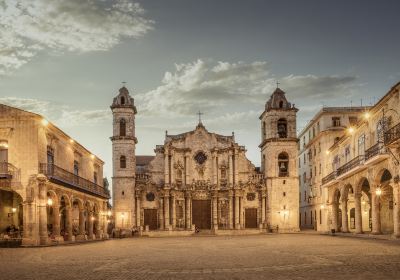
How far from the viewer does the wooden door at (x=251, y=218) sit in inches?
2339

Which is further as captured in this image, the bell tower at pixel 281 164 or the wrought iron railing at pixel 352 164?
the bell tower at pixel 281 164

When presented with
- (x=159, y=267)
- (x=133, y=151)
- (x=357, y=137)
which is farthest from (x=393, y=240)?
(x=133, y=151)

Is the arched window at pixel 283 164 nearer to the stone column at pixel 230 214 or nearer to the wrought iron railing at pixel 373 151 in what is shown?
the stone column at pixel 230 214

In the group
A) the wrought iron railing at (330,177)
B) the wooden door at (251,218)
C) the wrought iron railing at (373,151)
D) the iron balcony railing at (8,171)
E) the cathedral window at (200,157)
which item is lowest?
the wooden door at (251,218)

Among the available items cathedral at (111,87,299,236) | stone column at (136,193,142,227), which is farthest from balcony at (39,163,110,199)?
cathedral at (111,87,299,236)

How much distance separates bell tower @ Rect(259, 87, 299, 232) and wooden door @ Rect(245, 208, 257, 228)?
1.80 meters

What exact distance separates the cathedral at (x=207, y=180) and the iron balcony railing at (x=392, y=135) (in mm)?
28157

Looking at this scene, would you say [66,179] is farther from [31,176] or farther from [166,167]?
[166,167]

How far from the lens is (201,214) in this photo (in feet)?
198

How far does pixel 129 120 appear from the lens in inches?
2329

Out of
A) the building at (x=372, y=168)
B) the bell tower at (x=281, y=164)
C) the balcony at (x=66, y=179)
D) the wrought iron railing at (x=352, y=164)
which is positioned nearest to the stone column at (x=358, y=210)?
the building at (x=372, y=168)

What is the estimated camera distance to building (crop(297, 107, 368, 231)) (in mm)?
57688

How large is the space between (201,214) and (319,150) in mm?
15967

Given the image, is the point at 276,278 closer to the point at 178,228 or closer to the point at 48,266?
the point at 48,266
